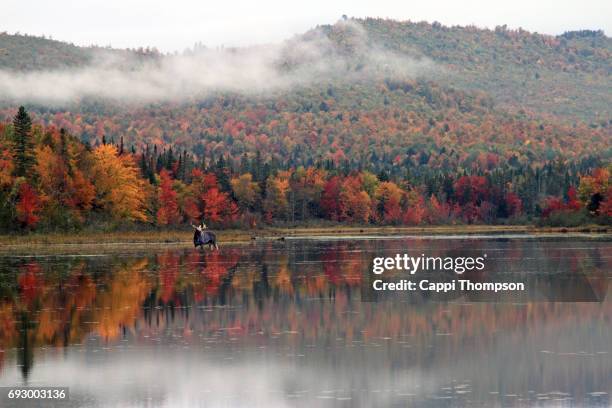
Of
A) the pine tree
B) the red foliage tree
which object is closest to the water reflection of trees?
the red foliage tree

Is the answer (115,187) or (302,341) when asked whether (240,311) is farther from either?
(115,187)

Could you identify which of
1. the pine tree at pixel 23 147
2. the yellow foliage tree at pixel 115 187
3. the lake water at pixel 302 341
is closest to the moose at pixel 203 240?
the yellow foliage tree at pixel 115 187

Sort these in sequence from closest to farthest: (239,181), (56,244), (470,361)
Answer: (470,361) < (56,244) < (239,181)

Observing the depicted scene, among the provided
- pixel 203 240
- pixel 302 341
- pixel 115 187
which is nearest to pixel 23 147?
pixel 115 187

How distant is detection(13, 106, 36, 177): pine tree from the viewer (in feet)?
408

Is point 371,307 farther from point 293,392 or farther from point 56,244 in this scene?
point 56,244

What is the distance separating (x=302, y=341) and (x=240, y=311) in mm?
9143

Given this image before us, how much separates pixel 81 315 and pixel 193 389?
17.1 metres

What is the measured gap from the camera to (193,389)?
3250 centimetres

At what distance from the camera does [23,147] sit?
411 feet

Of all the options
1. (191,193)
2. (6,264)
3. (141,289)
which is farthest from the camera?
(191,193)

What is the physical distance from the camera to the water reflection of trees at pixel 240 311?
1634 inches

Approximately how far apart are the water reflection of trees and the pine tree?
53400 mm

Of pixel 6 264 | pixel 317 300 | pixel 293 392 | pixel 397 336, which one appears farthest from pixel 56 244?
pixel 293 392
